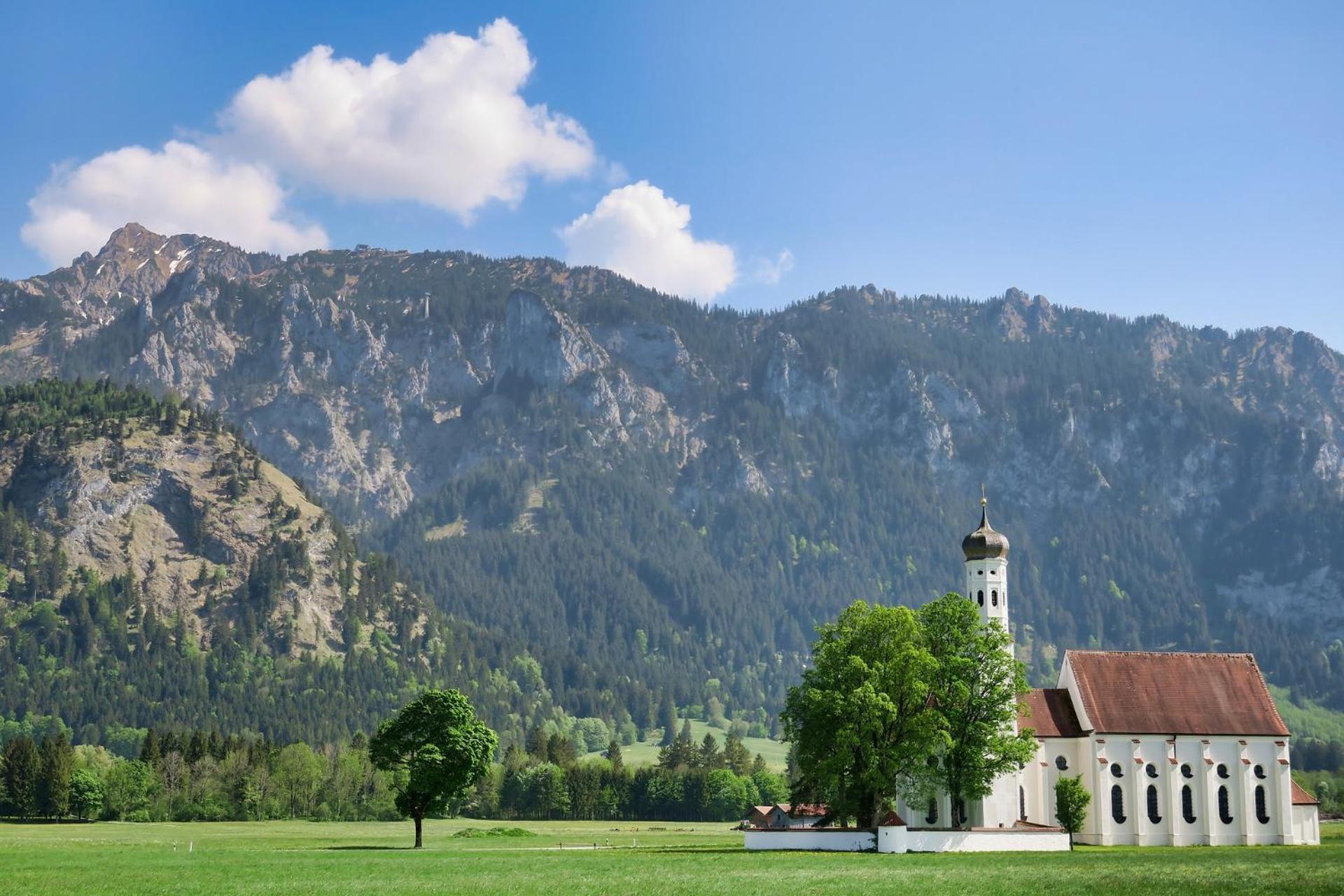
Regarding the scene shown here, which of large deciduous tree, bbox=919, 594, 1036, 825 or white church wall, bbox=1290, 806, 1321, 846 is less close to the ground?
large deciduous tree, bbox=919, 594, 1036, 825

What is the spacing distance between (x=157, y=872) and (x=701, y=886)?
95.8 ft

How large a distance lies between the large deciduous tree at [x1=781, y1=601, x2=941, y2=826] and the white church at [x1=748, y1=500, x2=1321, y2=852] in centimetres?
1053

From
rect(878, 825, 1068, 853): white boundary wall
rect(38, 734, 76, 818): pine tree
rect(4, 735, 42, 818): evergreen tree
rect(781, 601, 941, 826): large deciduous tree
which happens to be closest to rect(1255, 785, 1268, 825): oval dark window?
rect(878, 825, 1068, 853): white boundary wall

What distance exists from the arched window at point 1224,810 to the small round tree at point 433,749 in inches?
2277

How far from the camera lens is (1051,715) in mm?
118000

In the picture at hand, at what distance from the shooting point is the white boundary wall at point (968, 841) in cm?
9512

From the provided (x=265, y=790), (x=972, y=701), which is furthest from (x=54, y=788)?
(x=972, y=701)

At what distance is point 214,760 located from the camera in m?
187

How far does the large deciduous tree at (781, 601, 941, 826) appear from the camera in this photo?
100 m

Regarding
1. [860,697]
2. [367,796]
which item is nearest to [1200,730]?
[860,697]

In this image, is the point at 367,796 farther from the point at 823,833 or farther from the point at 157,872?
the point at 157,872

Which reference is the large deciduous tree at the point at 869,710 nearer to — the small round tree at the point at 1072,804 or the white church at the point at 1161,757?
the white church at the point at 1161,757

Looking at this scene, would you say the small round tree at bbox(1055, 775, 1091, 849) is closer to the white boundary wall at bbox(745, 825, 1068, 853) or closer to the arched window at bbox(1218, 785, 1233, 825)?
the white boundary wall at bbox(745, 825, 1068, 853)

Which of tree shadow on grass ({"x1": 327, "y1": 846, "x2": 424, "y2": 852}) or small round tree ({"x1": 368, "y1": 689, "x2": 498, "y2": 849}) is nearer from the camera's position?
tree shadow on grass ({"x1": 327, "y1": 846, "x2": 424, "y2": 852})
